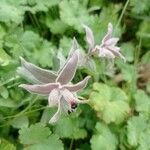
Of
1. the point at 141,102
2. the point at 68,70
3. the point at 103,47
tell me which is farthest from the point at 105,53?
the point at 141,102

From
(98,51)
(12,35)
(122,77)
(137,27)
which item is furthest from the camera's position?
(137,27)

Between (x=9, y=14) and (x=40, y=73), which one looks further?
(x=9, y=14)

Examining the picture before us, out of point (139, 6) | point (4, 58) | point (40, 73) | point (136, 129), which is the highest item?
point (40, 73)

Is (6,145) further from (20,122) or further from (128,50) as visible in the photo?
(128,50)

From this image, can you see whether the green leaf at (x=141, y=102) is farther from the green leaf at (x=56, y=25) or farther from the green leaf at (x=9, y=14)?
the green leaf at (x=9, y=14)

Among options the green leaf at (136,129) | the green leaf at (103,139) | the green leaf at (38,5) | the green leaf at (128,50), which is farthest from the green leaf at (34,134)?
the green leaf at (128,50)

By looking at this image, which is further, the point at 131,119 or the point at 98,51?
the point at 131,119

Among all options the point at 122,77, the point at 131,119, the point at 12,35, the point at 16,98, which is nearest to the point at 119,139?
Result: the point at 131,119

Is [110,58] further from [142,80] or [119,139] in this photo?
[142,80]
